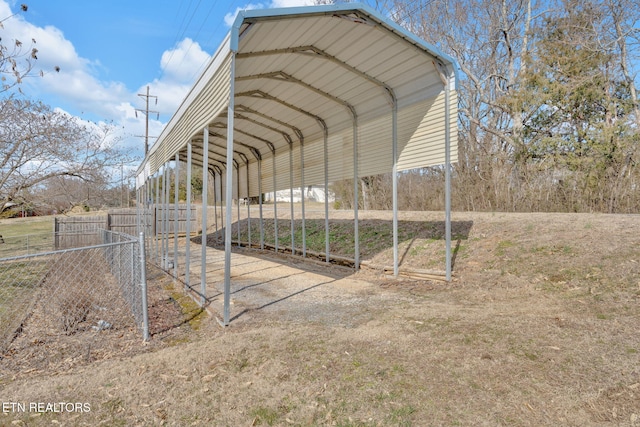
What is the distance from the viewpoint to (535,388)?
237 centimetres

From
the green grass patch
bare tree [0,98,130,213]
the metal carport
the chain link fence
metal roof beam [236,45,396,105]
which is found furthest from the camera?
bare tree [0,98,130,213]

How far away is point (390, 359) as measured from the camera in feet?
9.44

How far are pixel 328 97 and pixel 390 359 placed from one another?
4.78 meters

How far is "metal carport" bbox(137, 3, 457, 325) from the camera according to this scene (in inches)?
163

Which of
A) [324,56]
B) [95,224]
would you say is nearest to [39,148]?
[324,56]

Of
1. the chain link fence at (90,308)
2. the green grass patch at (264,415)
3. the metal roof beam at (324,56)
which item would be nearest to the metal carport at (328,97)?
the metal roof beam at (324,56)

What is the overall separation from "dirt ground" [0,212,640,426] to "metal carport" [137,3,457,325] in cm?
76

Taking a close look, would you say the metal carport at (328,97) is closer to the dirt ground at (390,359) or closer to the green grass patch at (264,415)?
the dirt ground at (390,359)

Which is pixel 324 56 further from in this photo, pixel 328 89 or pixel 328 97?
pixel 328 97

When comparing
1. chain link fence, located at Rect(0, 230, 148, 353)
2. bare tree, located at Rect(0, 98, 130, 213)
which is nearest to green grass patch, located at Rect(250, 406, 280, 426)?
chain link fence, located at Rect(0, 230, 148, 353)

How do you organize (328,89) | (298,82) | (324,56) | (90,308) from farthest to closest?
(328,89) < (298,82) < (324,56) < (90,308)

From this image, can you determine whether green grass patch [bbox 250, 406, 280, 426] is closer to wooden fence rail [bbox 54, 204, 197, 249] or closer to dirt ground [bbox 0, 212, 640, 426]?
dirt ground [bbox 0, 212, 640, 426]

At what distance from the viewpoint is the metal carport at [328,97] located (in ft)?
13.6

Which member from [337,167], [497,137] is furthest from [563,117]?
[337,167]
